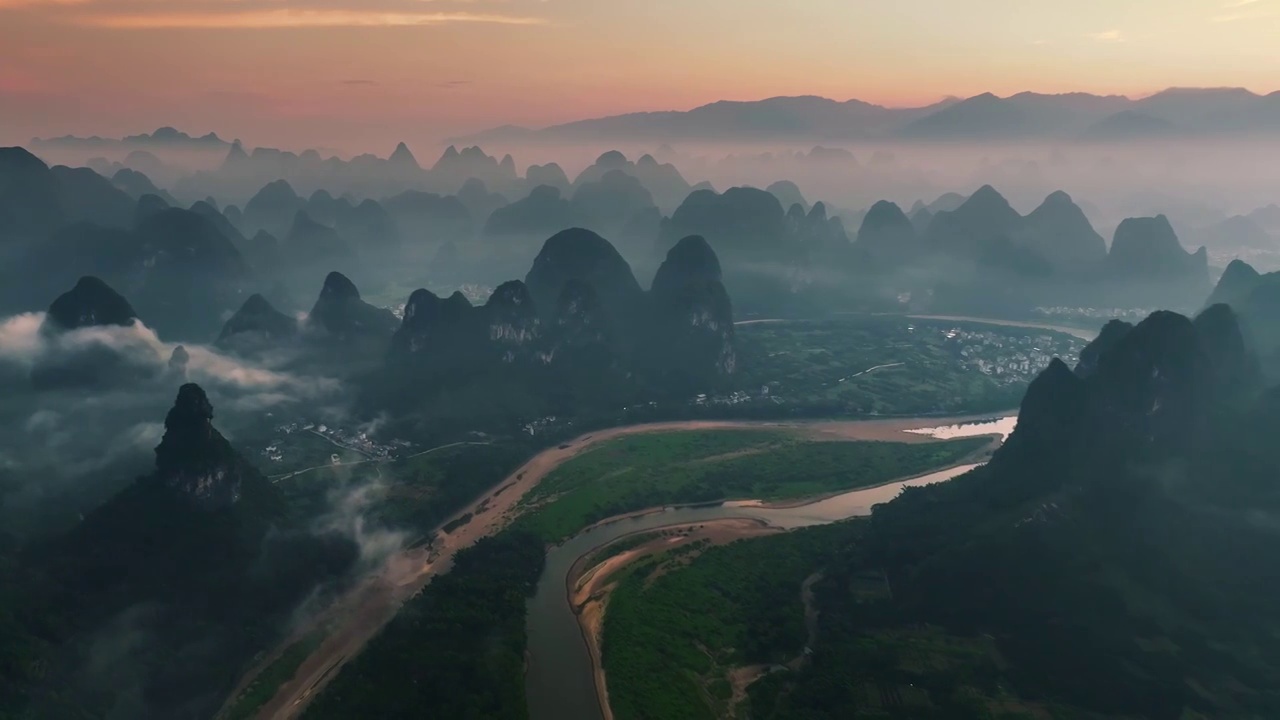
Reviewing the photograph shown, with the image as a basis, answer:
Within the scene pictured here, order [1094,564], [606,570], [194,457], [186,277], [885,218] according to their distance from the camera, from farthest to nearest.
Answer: [885,218] < [186,277] < [606,570] < [194,457] < [1094,564]

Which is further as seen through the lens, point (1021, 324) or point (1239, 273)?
point (1021, 324)

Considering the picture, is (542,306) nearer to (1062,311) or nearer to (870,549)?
(870,549)

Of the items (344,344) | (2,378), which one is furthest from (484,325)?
(2,378)

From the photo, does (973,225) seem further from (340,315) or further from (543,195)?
(340,315)

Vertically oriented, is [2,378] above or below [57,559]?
above

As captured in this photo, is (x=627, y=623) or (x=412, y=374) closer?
(x=627, y=623)

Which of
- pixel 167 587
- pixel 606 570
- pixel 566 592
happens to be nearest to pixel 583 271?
pixel 606 570
